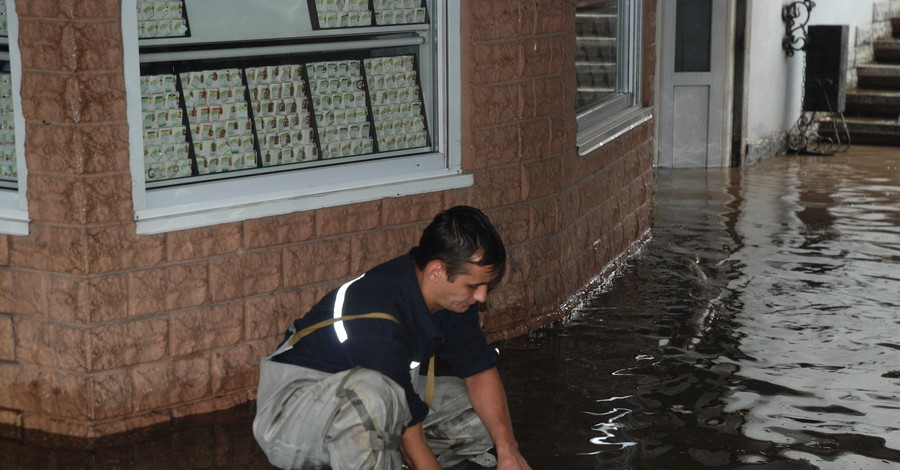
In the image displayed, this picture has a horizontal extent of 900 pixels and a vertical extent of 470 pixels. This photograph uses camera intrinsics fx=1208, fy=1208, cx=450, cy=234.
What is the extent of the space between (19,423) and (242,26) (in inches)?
76.4

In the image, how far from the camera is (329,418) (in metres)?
3.76

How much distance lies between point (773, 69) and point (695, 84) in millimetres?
1358

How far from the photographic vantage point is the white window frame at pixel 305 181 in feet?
15.9

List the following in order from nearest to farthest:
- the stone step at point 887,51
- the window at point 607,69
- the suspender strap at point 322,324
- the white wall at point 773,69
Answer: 1. the suspender strap at point 322,324
2. the window at point 607,69
3. the white wall at point 773,69
4. the stone step at point 887,51

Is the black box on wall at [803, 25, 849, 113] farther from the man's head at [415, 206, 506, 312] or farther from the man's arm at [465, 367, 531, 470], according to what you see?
the man's head at [415, 206, 506, 312]

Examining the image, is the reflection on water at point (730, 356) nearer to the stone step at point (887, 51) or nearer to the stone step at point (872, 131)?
the stone step at point (872, 131)

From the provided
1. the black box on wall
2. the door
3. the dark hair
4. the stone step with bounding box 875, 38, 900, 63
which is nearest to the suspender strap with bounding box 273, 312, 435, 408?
the dark hair

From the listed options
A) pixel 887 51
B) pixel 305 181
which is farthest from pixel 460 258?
pixel 887 51

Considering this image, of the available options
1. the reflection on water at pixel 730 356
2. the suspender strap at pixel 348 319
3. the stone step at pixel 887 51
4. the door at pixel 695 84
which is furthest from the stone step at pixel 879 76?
the suspender strap at pixel 348 319

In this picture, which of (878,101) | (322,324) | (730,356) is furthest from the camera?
(878,101)

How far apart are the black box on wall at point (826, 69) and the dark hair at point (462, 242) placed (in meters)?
10.3

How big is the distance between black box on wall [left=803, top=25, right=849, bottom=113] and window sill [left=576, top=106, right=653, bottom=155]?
5.36m

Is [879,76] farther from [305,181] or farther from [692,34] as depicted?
[305,181]

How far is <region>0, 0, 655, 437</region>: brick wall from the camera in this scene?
4.70 meters
